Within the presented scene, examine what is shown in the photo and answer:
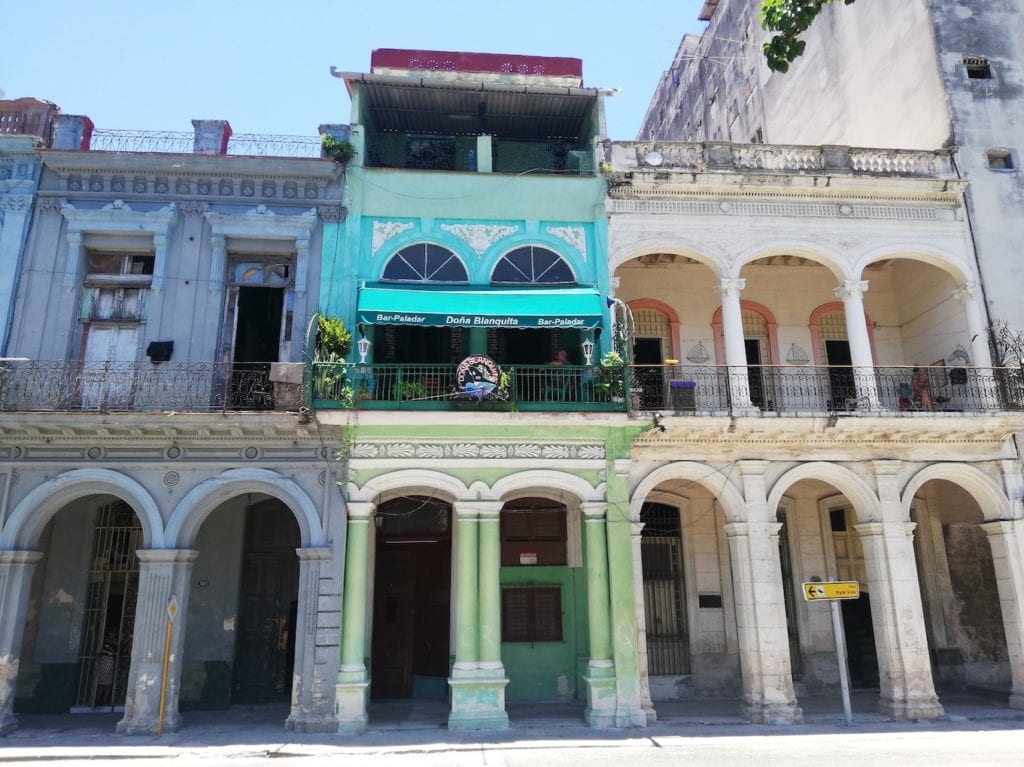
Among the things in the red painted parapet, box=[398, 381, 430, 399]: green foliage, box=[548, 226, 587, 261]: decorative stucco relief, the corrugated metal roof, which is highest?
the red painted parapet

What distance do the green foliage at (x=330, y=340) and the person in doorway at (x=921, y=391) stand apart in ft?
32.8

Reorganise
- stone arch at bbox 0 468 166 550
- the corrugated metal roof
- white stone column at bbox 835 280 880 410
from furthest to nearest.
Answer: the corrugated metal roof
white stone column at bbox 835 280 880 410
stone arch at bbox 0 468 166 550

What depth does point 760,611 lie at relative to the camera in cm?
1162

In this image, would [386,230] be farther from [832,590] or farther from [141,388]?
[832,590]

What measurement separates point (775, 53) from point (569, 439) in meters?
6.47

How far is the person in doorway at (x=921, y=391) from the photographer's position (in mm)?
12980

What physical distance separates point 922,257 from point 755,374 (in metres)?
3.59

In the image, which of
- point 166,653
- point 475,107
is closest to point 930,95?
point 475,107

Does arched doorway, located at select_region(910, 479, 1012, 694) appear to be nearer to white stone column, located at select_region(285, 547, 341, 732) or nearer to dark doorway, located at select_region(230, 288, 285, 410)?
white stone column, located at select_region(285, 547, 341, 732)

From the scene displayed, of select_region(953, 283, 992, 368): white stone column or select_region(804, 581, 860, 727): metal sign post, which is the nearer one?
select_region(804, 581, 860, 727): metal sign post

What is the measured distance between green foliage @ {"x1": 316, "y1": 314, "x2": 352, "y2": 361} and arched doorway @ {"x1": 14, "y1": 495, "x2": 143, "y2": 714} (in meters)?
4.95

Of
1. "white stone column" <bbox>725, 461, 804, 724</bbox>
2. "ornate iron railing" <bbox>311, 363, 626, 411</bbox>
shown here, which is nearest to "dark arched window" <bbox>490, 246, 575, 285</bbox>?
"ornate iron railing" <bbox>311, 363, 626, 411</bbox>

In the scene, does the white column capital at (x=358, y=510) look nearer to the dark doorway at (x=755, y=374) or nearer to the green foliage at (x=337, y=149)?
the green foliage at (x=337, y=149)

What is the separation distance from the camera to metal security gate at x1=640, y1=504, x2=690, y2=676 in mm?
13531
